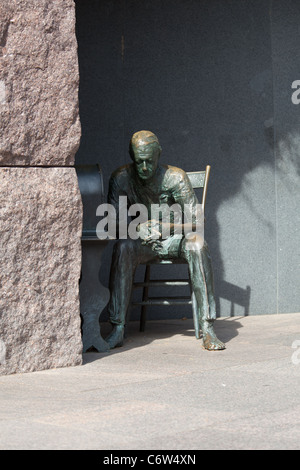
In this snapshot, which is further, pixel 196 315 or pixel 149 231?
pixel 196 315

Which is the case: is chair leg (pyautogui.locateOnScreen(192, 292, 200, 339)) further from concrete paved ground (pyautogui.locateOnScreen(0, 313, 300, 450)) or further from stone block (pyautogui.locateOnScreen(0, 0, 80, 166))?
stone block (pyautogui.locateOnScreen(0, 0, 80, 166))

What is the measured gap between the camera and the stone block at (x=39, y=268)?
14.3ft

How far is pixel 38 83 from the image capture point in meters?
4.49

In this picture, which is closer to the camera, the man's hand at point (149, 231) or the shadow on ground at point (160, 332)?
the shadow on ground at point (160, 332)

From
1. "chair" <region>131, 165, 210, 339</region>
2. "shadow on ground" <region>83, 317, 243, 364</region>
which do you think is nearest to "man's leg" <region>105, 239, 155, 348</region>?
"shadow on ground" <region>83, 317, 243, 364</region>

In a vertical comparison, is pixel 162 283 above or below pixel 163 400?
above

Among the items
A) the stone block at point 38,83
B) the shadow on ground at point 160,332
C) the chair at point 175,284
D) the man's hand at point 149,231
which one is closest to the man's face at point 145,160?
the man's hand at point 149,231

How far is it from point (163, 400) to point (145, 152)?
230 cm

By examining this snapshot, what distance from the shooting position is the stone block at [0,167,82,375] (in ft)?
14.3

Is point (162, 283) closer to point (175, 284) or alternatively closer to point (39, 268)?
point (175, 284)

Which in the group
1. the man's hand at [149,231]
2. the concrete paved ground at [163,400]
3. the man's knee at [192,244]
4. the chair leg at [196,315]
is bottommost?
the concrete paved ground at [163,400]

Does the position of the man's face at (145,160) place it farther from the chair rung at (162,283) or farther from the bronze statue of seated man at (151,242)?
the chair rung at (162,283)

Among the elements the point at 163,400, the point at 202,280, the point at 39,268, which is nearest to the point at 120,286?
the point at 202,280

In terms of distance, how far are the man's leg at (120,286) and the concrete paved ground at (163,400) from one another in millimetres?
142
